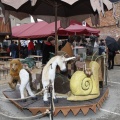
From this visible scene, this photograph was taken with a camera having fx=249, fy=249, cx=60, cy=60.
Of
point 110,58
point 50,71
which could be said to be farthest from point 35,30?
point 50,71

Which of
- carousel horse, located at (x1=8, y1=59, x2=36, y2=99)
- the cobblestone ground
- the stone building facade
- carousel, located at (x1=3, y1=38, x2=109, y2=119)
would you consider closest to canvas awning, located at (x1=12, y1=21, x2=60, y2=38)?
the stone building facade

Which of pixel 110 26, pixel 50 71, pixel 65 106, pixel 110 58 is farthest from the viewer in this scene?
pixel 110 26

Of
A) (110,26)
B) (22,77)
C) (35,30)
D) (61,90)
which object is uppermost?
(110,26)

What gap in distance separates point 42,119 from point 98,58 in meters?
3.11

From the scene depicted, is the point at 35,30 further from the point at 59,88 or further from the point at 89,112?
the point at 89,112

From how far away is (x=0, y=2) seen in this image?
530 centimetres

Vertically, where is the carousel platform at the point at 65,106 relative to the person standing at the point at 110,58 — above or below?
below

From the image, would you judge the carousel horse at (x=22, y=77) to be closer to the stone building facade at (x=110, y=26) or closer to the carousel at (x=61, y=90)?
the carousel at (x=61, y=90)

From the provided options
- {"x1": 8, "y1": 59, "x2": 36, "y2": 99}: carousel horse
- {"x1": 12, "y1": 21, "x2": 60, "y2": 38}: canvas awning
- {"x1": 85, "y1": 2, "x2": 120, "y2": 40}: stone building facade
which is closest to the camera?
{"x1": 8, "y1": 59, "x2": 36, "y2": 99}: carousel horse

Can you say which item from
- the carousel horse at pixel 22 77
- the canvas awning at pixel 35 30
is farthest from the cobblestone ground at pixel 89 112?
the canvas awning at pixel 35 30

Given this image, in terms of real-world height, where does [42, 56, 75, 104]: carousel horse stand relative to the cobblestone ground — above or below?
above

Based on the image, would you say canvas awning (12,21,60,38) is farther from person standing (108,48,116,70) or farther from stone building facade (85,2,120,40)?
stone building facade (85,2,120,40)

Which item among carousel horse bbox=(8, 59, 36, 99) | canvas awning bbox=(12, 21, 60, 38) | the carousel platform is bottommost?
the carousel platform

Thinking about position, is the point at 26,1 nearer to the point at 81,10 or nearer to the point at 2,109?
the point at 2,109
